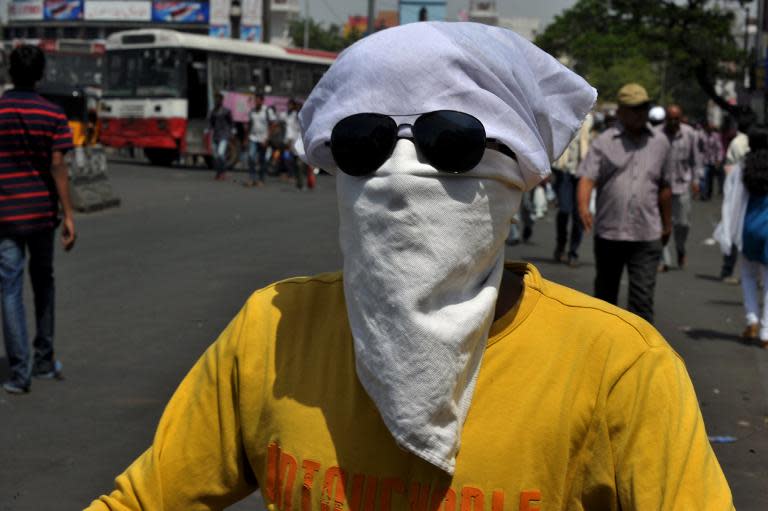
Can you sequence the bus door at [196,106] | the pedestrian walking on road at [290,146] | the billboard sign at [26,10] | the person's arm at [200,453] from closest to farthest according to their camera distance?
the person's arm at [200,453], the pedestrian walking on road at [290,146], the bus door at [196,106], the billboard sign at [26,10]

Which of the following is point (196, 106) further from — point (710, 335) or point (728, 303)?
point (710, 335)

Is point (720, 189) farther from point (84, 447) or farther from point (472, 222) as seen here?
point (472, 222)

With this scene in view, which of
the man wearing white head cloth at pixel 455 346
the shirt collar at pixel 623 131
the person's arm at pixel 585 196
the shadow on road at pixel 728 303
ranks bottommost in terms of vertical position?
the shadow on road at pixel 728 303

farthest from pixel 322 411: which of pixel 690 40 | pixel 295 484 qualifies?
pixel 690 40

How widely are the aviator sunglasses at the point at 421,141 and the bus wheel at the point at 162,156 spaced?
3257 centimetres

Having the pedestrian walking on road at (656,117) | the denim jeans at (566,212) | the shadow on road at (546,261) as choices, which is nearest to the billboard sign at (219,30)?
the shadow on road at (546,261)

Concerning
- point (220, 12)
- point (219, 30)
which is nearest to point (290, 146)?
point (219, 30)

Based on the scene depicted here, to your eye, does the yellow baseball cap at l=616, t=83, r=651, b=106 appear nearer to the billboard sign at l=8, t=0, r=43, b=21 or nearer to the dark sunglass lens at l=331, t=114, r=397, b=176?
the dark sunglass lens at l=331, t=114, r=397, b=176

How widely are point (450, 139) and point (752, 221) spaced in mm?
8488

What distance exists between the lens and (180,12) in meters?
117

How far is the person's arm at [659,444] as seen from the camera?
181cm

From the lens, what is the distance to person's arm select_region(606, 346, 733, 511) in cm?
181

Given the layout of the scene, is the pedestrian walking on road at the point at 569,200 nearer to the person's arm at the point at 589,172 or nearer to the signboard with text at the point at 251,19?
the person's arm at the point at 589,172

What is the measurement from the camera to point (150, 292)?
1124 cm
